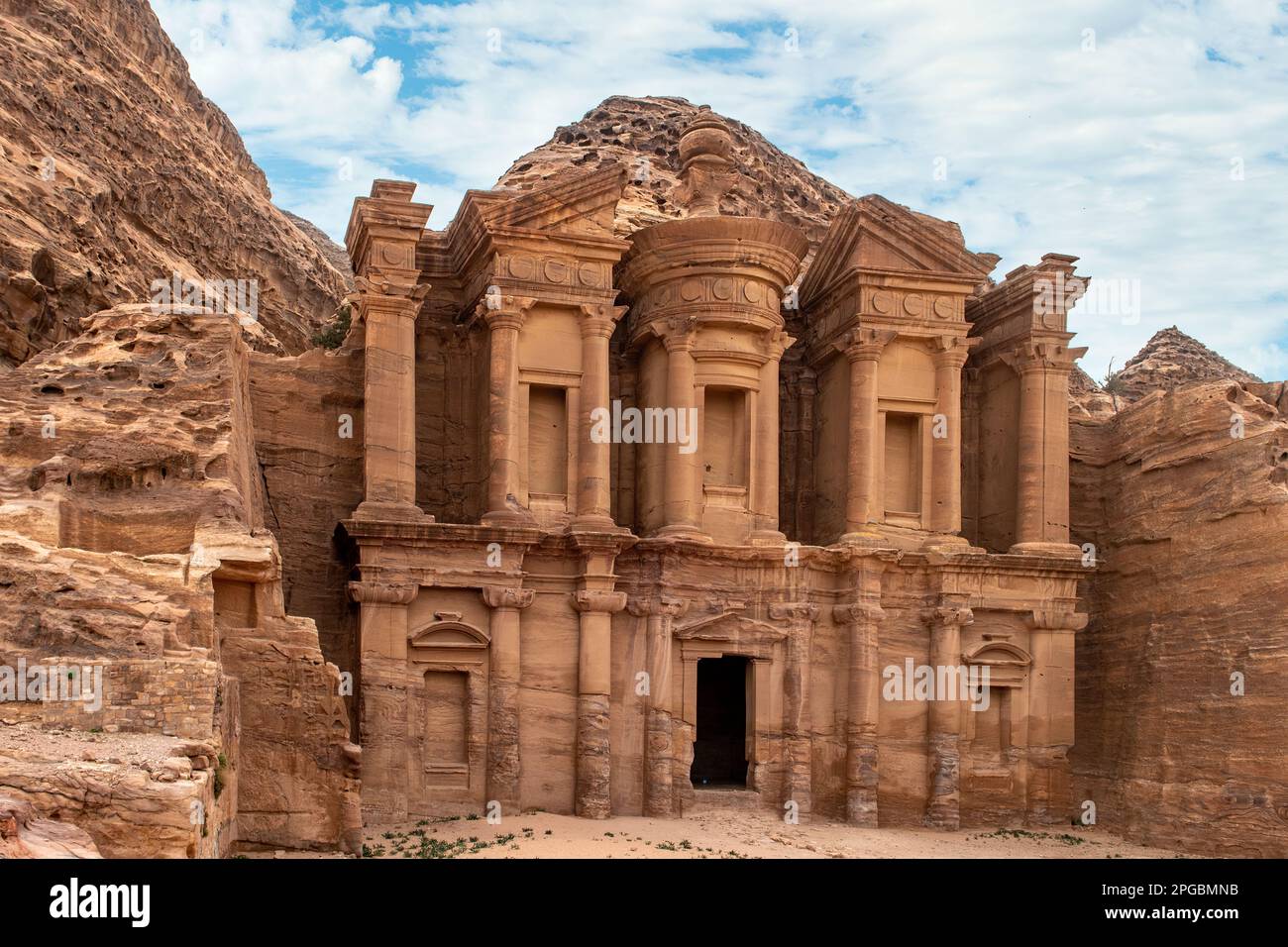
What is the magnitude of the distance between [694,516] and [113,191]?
1480 cm

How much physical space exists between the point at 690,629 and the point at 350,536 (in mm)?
6763

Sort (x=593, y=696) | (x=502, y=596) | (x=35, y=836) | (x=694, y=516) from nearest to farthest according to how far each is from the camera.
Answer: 1. (x=35, y=836)
2. (x=502, y=596)
3. (x=593, y=696)
4. (x=694, y=516)

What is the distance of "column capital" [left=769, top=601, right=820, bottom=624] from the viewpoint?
27.6 metres

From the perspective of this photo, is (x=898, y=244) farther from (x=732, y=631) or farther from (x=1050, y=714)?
(x=1050, y=714)

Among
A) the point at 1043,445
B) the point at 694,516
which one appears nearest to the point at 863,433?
the point at 694,516

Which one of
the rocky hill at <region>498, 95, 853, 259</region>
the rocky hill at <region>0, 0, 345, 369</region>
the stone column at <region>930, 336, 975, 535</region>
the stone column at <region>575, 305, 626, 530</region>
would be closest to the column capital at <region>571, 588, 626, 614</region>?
the stone column at <region>575, 305, 626, 530</region>

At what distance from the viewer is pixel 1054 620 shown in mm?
29031

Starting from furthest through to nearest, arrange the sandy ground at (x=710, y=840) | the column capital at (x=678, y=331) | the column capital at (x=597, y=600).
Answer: the column capital at (x=678, y=331) < the column capital at (x=597, y=600) < the sandy ground at (x=710, y=840)

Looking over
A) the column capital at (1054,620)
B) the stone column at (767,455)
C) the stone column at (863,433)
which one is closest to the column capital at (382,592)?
the stone column at (767,455)

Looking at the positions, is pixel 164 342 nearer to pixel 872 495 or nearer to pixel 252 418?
pixel 252 418

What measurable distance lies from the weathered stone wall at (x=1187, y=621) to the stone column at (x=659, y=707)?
928 centimetres

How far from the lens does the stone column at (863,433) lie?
28.5 meters

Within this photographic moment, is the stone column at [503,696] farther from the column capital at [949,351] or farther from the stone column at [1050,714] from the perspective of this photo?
the stone column at [1050,714]

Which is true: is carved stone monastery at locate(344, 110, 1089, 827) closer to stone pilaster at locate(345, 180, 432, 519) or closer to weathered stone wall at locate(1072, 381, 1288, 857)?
stone pilaster at locate(345, 180, 432, 519)
